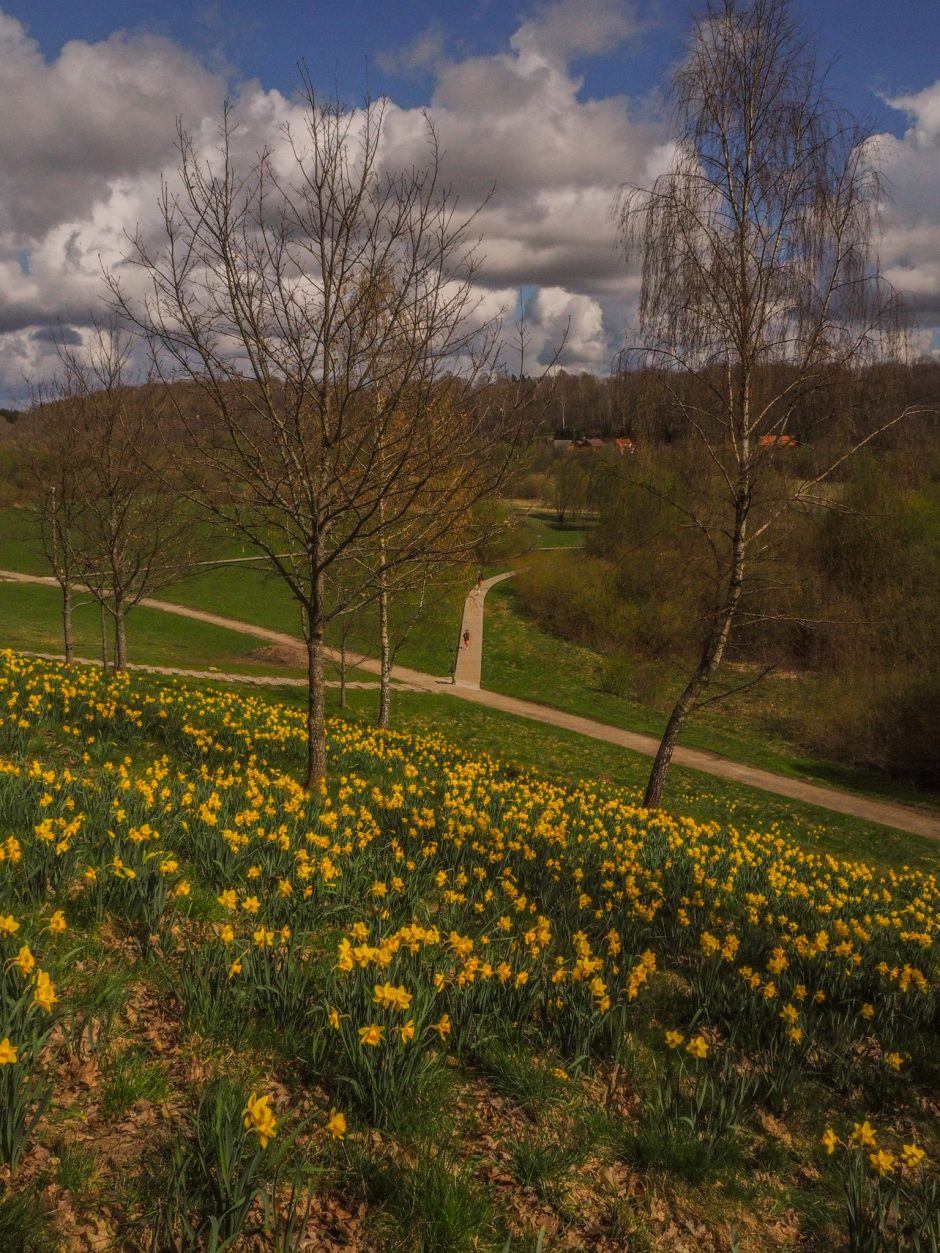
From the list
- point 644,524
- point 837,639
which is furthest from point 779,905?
point 644,524

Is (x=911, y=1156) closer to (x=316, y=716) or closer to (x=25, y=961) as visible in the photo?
(x=25, y=961)

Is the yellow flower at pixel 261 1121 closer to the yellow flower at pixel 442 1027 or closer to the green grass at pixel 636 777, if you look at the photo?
the yellow flower at pixel 442 1027

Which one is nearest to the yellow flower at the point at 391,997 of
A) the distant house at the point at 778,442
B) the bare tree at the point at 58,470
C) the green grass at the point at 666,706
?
the distant house at the point at 778,442

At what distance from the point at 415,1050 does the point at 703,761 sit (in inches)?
850

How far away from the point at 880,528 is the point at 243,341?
31.5 m

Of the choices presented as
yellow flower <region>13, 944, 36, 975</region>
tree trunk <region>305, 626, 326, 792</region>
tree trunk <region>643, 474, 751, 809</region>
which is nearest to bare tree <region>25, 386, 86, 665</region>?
tree trunk <region>305, 626, 326, 792</region>

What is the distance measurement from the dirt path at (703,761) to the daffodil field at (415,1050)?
48.6ft

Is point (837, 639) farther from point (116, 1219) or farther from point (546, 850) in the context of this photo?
point (116, 1219)

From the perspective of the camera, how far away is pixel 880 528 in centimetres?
3253

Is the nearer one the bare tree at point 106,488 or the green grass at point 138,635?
the bare tree at point 106,488

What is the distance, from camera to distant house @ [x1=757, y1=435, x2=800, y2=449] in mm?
9609

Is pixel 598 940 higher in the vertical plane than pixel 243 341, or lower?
lower

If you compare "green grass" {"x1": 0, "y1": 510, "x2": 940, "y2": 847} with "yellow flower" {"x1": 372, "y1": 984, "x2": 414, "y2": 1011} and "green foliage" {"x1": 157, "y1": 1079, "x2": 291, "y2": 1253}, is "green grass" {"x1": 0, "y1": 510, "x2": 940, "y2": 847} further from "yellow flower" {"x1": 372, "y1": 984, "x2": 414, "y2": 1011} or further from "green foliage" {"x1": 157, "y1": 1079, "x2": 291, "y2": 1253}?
"green foliage" {"x1": 157, "y1": 1079, "x2": 291, "y2": 1253}

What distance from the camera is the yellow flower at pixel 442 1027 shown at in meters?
3.23
